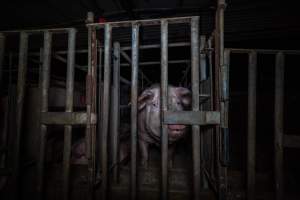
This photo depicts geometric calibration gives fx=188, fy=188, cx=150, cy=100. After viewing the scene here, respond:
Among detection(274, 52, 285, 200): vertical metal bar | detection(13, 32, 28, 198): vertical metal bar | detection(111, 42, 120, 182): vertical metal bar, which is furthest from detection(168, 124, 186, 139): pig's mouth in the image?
detection(13, 32, 28, 198): vertical metal bar

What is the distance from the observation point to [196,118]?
158cm

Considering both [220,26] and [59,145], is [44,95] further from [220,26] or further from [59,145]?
[220,26]

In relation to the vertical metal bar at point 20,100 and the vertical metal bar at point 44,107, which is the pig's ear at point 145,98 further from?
the vertical metal bar at point 20,100

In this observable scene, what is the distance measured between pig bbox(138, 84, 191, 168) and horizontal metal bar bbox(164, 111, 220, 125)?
829mm

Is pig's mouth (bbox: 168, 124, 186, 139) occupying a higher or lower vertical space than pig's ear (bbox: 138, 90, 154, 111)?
lower

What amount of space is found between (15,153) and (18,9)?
3.20m

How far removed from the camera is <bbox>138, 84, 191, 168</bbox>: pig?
97.3 inches

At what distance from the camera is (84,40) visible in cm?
426

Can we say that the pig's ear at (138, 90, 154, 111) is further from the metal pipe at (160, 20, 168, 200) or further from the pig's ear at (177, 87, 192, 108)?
the metal pipe at (160, 20, 168, 200)

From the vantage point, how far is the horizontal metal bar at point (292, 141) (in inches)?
71.0

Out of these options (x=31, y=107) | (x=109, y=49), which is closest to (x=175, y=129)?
(x=109, y=49)

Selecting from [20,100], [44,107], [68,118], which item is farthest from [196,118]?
[20,100]

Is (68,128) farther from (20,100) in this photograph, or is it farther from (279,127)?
(279,127)

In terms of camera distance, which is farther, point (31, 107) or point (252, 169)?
point (31, 107)
